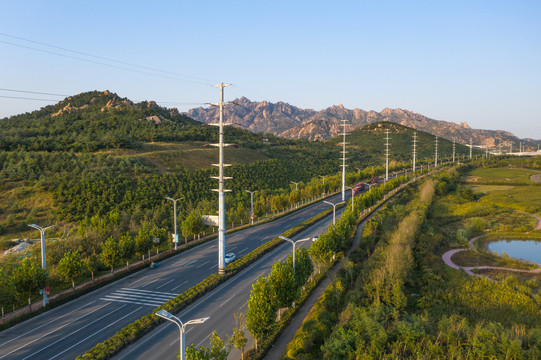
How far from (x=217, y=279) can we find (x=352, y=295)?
612 inches

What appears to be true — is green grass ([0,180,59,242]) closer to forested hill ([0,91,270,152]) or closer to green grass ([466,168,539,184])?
forested hill ([0,91,270,152])

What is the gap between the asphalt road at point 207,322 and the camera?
24922 millimetres

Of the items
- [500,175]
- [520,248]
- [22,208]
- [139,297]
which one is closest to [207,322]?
[139,297]

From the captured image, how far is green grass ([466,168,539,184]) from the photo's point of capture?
115512 millimetres

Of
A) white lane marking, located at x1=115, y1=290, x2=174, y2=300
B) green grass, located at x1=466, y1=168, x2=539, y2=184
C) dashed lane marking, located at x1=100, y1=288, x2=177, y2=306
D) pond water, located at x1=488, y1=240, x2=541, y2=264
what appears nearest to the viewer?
dashed lane marking, located at x1=100, y1=288, x2=177, y2=306

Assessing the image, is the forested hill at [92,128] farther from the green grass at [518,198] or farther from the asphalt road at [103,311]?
the green grass at [518,198]

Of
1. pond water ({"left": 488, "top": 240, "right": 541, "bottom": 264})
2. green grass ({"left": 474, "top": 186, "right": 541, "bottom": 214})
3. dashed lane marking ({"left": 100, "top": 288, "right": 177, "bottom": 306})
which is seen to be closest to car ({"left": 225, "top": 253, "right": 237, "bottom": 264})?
dashed lane marking ({"left": 100, "top": 288, "right": 177, "bottom": 306})

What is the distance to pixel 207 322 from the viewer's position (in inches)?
1163

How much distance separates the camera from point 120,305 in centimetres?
3281

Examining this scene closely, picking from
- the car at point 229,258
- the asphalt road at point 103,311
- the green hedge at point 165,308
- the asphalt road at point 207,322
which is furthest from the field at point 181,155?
the asphalt road at point 207,322

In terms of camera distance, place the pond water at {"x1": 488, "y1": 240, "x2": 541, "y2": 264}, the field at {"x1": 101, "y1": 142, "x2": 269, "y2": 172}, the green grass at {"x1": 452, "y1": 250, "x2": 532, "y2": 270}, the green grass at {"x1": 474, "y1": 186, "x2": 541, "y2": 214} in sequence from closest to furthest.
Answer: the green grass at {"x1": 452, "y1": 250, "x2": 532, "y2": 270} < the pond water at {"x1": 488, "y1": 240, "x2": 541, "y2": 264} < the green grass at {"x1": 474, "y1": 186, "x2": 541, "y2": 214} < the field at {"x1": 101, "y1": 142, "x2": 269, "y2": 172}

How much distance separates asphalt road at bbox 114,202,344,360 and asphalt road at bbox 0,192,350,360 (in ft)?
2.48

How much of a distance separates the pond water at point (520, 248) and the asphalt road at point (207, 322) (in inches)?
1462

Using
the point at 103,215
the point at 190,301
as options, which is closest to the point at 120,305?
the point at 190,301
